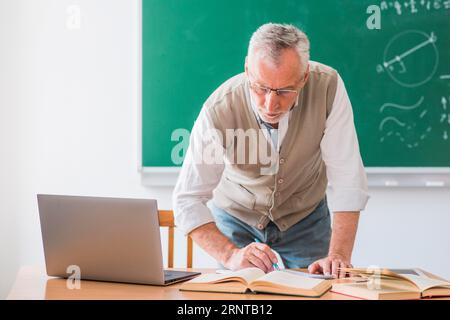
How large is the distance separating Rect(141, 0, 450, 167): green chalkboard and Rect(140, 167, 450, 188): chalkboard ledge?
0.03m

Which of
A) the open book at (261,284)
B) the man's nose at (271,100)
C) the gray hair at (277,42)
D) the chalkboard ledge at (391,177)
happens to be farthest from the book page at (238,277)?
the chalkboard ledge at (391,177)

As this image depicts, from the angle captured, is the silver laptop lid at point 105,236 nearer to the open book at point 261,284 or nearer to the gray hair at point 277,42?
the open book at point 261,284

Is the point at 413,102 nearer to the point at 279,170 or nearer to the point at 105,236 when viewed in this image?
the point at 279,170

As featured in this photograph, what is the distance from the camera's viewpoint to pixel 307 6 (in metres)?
3.24

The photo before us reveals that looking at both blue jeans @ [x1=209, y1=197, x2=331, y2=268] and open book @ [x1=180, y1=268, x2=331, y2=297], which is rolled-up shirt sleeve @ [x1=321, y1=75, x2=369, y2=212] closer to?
blue jeans @ [x1=209, y1=197, x2=331, y2=268]

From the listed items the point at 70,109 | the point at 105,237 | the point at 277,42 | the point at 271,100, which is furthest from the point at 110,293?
the point at 70,109

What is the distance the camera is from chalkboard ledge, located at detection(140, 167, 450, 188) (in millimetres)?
3238

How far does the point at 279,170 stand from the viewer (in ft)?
7.27

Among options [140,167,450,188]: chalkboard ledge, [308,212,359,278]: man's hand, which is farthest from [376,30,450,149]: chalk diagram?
[308,212,359,278]: man's hand

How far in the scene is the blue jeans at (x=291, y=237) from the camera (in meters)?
2.31

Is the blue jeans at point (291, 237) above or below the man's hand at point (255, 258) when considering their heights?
below

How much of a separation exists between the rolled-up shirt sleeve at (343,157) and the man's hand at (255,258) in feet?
1.27

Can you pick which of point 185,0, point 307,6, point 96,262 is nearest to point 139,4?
point 185,0
